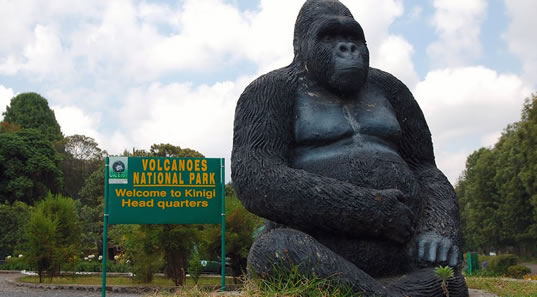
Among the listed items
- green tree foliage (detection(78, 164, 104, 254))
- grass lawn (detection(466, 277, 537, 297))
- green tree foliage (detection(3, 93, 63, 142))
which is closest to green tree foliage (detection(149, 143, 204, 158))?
green tree foliage (detection(78, 164, 104, 254))

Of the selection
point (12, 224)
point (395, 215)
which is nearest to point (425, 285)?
point (395, 215)

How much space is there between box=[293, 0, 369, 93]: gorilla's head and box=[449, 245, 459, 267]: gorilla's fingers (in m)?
1.03

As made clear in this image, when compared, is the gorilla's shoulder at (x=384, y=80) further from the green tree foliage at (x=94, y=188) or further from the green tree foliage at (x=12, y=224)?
the green tree foliage at (x=94, y=188)

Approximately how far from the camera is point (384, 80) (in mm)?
3436

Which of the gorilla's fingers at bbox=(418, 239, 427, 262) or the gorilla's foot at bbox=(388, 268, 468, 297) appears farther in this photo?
the gorilla's fingers at bbox=(418, 239, 427, 262)

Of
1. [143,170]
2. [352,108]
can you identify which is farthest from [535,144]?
[352,108]

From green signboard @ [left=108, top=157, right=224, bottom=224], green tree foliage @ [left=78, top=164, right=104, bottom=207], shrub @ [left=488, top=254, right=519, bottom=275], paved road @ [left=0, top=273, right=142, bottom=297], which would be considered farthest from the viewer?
green tree foliage @ [left=78, top=164, right=104, bottom=207]

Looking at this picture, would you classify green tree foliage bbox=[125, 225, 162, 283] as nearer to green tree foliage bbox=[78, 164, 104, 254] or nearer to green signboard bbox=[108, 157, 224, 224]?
green signboard bbox=[108, 157, 224, 224]

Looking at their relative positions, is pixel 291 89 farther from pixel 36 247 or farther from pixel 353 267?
pixel 36 247

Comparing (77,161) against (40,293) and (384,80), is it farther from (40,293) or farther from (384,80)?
(384,80)

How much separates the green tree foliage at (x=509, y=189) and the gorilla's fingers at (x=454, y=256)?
66.5 ft

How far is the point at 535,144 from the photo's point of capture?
21.4m

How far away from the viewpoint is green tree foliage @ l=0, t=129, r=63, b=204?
31094mm

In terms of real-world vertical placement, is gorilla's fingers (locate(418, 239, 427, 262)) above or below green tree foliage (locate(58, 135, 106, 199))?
below
